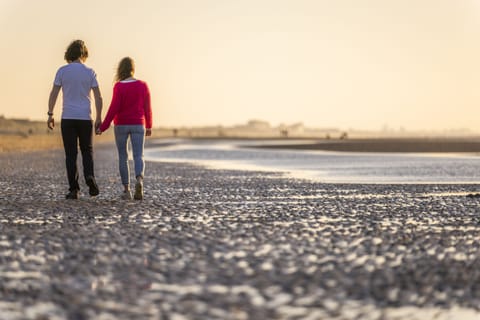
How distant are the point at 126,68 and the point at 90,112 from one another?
45.1 inches

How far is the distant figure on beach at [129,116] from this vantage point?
13711 mm

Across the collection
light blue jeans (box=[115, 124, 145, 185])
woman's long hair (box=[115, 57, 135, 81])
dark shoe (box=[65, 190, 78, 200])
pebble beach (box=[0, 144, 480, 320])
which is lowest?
pebble beach (box=[0, 144, 480, 320])

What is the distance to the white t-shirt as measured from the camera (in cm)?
1328

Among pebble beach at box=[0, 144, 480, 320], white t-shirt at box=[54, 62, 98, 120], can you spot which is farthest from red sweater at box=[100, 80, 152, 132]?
pebble beach at box=[0, 144, 480, 320]

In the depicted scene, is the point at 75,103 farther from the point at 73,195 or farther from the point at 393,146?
the point at 393,146

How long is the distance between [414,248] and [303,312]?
3271 mm

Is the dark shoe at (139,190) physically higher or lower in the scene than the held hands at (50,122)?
lower

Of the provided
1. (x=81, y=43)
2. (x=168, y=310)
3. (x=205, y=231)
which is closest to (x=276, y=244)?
(x=205, y=231)

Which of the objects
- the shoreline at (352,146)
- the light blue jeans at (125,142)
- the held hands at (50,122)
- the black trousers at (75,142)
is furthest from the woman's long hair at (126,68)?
the shoreline at (352,146)

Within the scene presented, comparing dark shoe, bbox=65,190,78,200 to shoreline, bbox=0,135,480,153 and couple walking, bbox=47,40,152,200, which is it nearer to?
couple walking, bbox=47,40,152,200

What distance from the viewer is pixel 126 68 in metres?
13.9

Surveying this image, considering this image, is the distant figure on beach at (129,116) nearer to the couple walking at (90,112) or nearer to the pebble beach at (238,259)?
the couple walking at (90,112)

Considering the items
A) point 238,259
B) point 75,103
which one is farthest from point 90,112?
point 238,259

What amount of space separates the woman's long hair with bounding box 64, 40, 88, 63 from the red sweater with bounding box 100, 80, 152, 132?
884 mm
